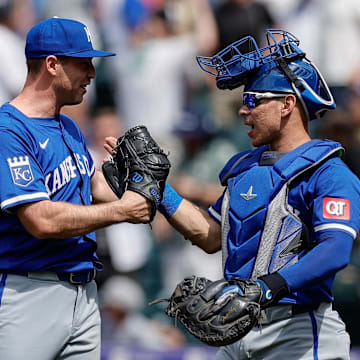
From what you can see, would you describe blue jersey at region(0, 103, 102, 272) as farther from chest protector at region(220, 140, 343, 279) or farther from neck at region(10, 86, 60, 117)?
chest protector at region(220, 140, 343, 279)

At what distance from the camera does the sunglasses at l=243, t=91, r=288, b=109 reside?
356 cm

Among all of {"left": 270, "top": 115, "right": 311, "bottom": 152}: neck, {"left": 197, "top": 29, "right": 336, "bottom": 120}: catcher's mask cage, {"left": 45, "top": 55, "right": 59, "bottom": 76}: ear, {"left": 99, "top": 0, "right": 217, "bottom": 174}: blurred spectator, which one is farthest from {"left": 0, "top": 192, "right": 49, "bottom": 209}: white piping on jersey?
{"left": 99, "top": 0, "right": 217, "bottom": 174}: blurred spectator

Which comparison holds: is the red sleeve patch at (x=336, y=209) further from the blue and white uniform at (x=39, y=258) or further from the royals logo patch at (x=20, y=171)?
the royals logo patch at (x=20, y=171)

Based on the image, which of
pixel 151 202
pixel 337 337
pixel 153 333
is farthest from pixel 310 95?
pixel 153 333

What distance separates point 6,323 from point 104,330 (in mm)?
3455

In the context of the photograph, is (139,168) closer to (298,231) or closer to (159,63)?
(298,231)

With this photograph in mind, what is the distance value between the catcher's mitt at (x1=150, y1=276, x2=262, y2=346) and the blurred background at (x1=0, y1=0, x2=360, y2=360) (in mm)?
2836

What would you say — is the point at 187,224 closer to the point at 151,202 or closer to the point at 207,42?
the point at 151,202

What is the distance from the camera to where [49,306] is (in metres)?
3.51

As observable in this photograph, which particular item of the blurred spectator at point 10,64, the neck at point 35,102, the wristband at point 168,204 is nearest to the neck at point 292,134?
the wristband at point 168,204

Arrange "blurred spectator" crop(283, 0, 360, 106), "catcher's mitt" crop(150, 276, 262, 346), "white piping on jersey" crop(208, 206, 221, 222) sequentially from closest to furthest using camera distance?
"catcher's mitt" crop(150, 276, 262, 346) < "white piping on jersey" crop(208, 206, 221, 222) < "blurred spectator" crop(283, 0, 360, 106)

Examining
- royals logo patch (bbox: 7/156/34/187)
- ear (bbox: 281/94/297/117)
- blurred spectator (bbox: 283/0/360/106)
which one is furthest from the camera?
blurred spectator (bbox: 283/0/360/106)

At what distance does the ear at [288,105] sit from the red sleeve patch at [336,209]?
0.54 meters

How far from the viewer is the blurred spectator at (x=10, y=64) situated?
7.26 m
